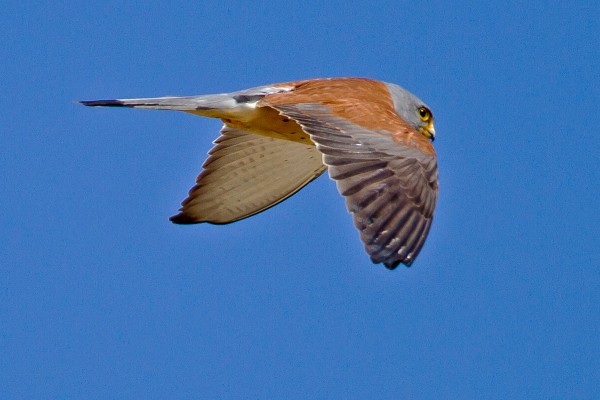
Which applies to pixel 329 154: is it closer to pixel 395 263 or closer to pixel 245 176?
pixel 395 263

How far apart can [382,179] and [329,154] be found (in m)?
0.34

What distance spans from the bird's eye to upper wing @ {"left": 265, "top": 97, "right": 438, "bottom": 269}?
128 cm

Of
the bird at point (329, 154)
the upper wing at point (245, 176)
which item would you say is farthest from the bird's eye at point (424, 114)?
the upper wing at point (245, 176)

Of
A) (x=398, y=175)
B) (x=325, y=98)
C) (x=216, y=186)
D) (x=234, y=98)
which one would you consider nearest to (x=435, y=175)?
(x=398, y=175)

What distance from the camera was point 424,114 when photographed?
9.28m

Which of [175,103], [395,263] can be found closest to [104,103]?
[175,103]

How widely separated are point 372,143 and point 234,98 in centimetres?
134

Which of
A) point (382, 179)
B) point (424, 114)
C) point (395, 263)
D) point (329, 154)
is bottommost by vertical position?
point (395, 263)

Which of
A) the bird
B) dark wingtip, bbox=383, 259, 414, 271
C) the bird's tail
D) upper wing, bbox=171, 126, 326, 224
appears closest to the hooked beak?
the bird

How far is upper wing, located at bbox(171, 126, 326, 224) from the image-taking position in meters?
9.34

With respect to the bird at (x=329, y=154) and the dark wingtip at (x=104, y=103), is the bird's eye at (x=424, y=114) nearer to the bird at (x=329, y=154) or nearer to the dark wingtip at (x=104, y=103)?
the bird at (x=329, y=154)

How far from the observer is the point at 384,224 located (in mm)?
7039

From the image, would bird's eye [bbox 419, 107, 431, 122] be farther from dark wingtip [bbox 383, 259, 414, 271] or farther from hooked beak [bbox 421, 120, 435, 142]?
dark wingtip [bbox 383, 259, 414, 271]

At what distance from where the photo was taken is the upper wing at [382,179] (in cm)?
697
